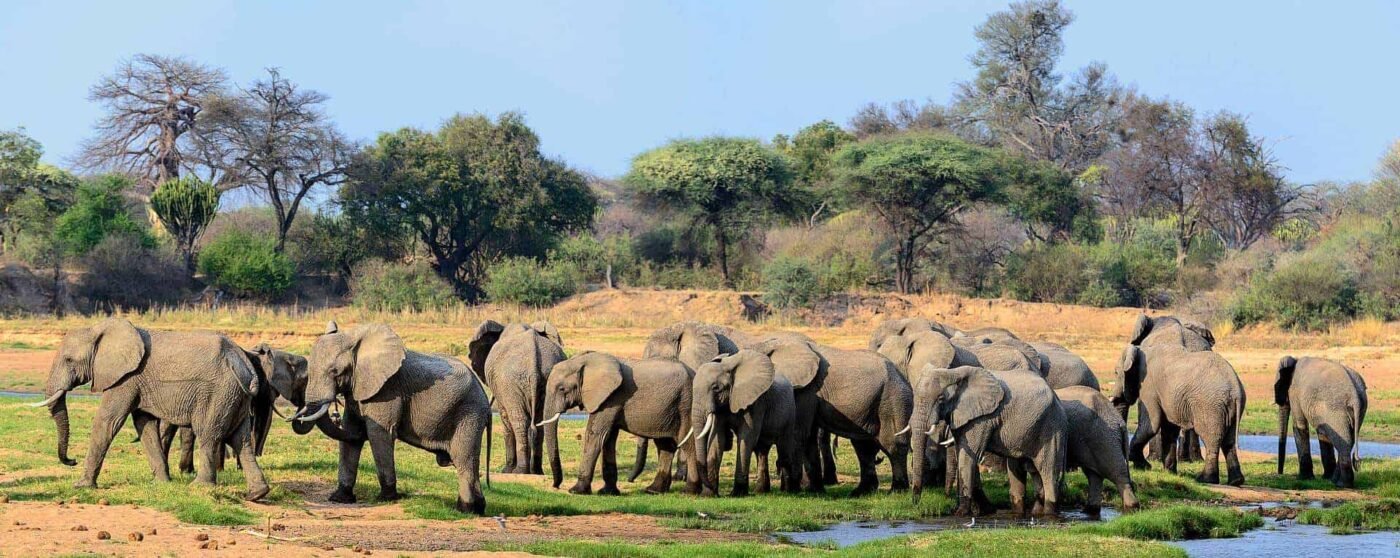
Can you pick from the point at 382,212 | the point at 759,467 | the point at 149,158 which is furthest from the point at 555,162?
the point at 759,467

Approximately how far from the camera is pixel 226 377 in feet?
46.7

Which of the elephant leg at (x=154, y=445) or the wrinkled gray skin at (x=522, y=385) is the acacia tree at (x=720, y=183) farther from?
the elephant leg at (x=154, y=445)

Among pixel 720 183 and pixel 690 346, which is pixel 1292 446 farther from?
pixel 720 183

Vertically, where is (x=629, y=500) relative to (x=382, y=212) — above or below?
below

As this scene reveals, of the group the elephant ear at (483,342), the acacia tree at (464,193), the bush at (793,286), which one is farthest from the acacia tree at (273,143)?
the elephant ear at (483,342)

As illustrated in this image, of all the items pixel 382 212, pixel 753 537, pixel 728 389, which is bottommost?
pixel 753 537

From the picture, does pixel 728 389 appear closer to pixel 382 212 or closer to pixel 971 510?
pixel 971 510

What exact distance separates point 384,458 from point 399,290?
3501 cm

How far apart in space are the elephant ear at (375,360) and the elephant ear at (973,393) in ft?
16.8

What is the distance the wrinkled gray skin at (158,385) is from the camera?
558 inches

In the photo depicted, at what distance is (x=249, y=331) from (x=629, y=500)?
26.5 meters

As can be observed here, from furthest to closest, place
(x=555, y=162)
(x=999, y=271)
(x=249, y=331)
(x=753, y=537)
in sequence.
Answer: (x=555, y=162)
(x=999, y=271)
(x=249, y=331)
(x=753, y=537)

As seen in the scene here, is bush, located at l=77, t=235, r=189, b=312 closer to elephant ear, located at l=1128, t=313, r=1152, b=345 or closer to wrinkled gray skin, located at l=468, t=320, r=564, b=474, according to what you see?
wrinkled gray skin, located at l=468, t=320, r=564, b=474

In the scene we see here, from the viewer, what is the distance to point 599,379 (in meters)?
16.2
